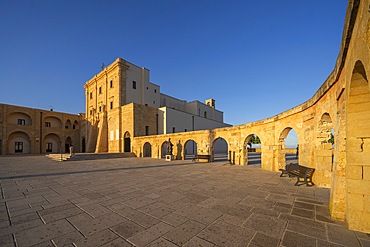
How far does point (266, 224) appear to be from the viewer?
10.2ft

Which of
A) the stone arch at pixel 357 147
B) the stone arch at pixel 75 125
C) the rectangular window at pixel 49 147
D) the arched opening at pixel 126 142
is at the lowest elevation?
the rectangular window at pixel 49 147

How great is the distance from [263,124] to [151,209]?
9.20 metres

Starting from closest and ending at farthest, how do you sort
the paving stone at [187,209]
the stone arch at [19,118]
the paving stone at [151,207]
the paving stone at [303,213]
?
the paving stone at [303,213] < the paving stone at [187,209] < the paving stone at [151,207] < the stone arch at [19,118]

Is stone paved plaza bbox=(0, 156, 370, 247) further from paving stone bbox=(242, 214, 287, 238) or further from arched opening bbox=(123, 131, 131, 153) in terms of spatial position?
arched opening bbox=(123, 131, 131, 153)

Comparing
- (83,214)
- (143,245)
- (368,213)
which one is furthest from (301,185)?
(83,214)

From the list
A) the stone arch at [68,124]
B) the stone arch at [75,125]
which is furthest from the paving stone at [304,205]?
the stone arch at [68,124]

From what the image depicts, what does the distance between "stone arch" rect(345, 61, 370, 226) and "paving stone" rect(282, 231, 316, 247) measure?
1020 millimetres

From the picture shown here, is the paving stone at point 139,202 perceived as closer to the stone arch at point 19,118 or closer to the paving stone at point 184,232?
the paving stone at point 184,232

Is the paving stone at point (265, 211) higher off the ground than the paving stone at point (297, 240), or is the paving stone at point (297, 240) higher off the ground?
the paving stone at point (297, 240)

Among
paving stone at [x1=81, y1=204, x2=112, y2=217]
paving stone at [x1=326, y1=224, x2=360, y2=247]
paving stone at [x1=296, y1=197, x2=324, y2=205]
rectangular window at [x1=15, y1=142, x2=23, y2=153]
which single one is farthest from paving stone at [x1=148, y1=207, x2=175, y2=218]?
rectangular window at [x1=15, y1=142, x2=23, y2=153]

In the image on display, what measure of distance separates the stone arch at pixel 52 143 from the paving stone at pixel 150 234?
35926 mm

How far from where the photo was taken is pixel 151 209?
3846mm

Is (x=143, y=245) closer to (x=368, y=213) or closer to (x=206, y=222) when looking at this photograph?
(x=206, y=222)

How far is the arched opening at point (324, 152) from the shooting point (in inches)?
227
